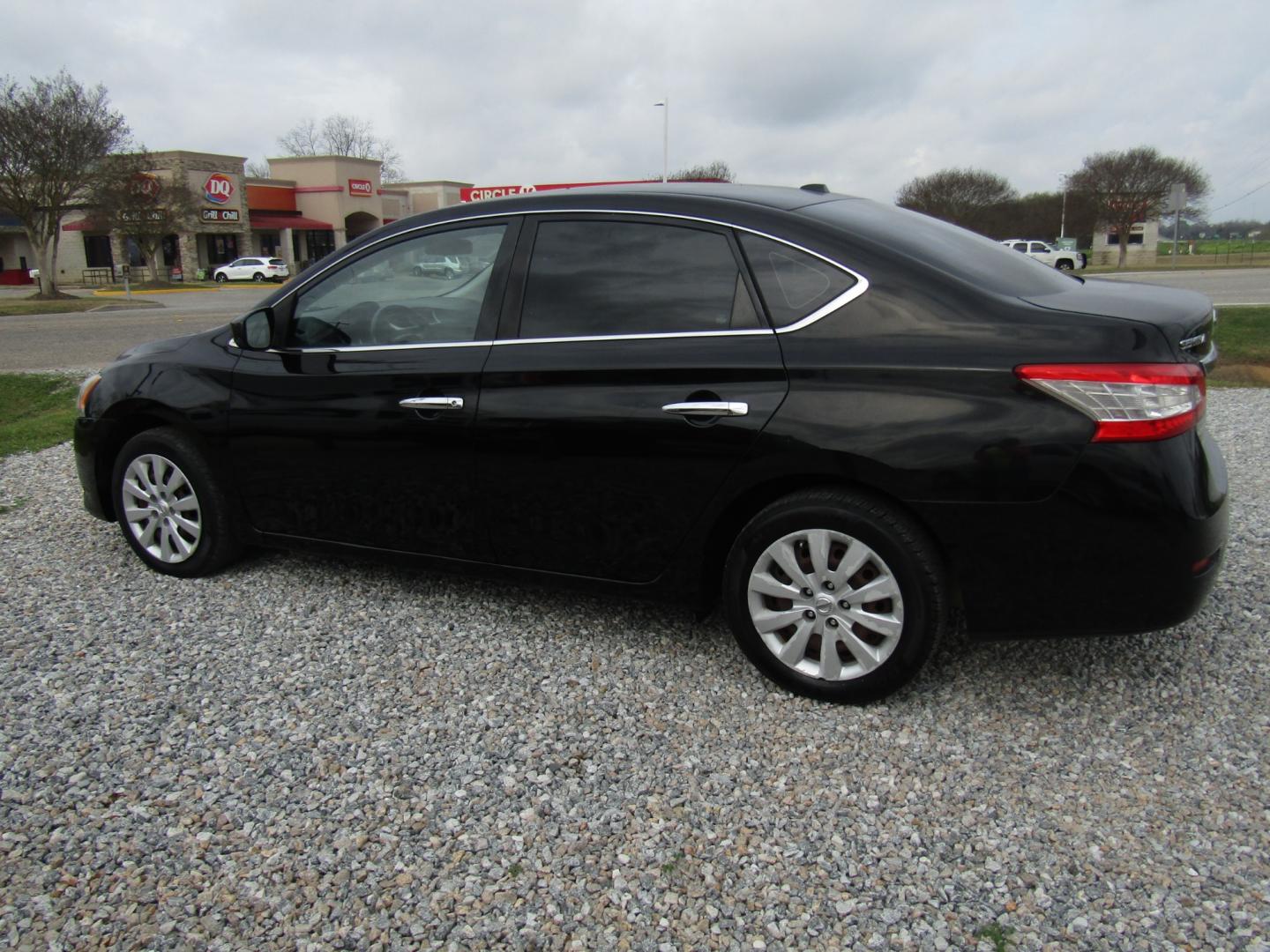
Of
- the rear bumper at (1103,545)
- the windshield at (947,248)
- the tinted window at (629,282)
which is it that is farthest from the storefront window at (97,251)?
the rear bumper at (1103,545)

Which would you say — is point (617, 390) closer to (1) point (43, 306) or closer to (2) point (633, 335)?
(2) point (633, 335)

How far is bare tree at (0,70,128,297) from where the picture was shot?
91.3ft

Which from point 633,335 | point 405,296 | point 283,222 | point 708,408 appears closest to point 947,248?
point 708,408

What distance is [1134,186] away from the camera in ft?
172

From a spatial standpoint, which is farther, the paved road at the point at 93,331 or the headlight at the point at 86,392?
the paved road at the point at 93,331

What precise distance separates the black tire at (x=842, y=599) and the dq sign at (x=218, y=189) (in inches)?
2191

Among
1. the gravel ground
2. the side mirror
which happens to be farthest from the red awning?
the gravel ground

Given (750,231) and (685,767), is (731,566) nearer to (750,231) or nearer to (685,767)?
(685,767)

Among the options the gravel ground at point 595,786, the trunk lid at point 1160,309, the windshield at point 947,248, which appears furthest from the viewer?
the windshield at point 947,248

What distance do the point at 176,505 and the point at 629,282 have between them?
2483 millimetres

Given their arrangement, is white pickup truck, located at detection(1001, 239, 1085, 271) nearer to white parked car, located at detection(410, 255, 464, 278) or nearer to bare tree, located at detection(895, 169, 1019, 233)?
bare tree, located at detection(895, 169, 1019, 233)

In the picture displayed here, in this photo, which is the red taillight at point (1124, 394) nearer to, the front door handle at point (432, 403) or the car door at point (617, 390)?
the car door at point (617, 390)

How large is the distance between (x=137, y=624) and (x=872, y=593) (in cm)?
302

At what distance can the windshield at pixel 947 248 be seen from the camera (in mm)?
3168
